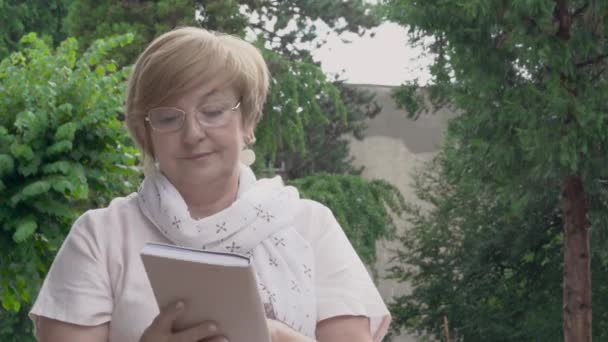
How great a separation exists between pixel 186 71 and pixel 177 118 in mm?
73

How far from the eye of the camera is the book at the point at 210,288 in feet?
5.00

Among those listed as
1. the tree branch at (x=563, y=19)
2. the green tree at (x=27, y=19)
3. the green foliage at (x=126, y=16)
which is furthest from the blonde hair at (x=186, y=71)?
the green tree at (x=27, y=19)

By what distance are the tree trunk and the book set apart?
13.6 meters

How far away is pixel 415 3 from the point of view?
1369 centimetres

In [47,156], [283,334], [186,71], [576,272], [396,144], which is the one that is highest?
[186,71]

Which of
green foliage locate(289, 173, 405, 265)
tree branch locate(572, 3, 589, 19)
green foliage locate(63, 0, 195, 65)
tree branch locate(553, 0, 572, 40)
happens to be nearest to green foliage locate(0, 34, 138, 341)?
tree branch locate(553, 0, 572, 40)

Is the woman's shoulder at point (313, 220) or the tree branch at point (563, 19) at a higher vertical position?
the tree branch at point (563, 19)

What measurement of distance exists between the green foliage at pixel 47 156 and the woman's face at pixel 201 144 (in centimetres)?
494

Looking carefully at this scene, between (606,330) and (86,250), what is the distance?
17.5m

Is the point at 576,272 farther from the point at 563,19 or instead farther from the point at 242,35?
the point at 242,35

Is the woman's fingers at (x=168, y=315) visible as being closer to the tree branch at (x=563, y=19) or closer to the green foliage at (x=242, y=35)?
the tree branch at (x=563, y=19)

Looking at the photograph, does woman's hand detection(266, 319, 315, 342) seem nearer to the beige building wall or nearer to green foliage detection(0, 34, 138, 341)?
green foliage detection(0, 34, 138, 341)

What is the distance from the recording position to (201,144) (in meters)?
1.73

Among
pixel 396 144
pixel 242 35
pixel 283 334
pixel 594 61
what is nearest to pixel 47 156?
pixel 283 334
